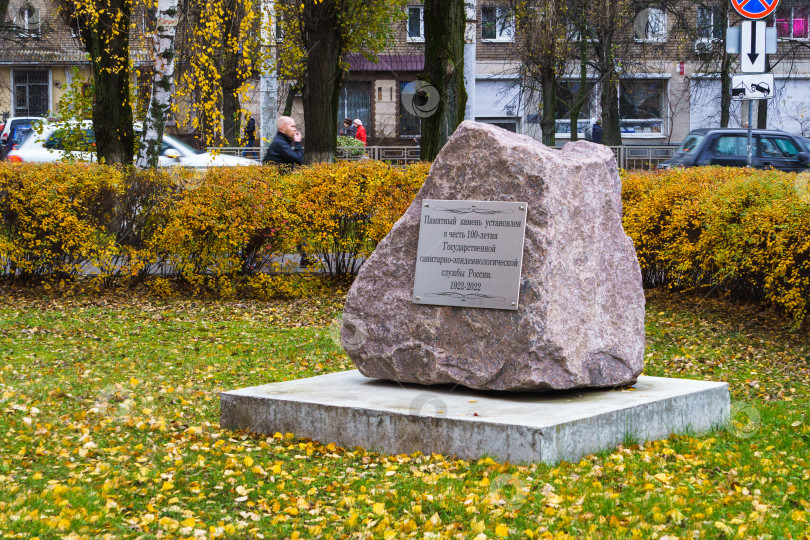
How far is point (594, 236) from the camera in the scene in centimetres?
608

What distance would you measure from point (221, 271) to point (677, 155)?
10.0 meters

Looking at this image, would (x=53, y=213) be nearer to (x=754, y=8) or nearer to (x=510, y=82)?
(x=754, y=8)

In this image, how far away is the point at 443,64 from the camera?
1369cm

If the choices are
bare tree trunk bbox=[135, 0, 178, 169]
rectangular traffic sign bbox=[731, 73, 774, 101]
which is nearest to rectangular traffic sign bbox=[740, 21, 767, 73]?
rectangular traffic sign bbox=[731, 73, 774, 101]

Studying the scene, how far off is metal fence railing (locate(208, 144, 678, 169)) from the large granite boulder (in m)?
17.1

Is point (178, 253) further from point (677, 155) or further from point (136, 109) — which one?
point (677, 155)

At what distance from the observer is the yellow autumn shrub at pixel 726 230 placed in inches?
357

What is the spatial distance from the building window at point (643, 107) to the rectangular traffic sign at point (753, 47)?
2732cm

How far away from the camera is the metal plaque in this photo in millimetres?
5859

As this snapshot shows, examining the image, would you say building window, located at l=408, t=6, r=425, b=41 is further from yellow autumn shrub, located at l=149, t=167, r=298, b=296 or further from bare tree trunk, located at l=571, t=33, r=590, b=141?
yellow autumn shrub, located at l=149, t=167, r=298, b=296

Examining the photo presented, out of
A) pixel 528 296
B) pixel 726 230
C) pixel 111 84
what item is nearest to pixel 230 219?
pixel 111 84

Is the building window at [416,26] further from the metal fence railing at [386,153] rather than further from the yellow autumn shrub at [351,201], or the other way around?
the yellow autumn shrub at [351,201]

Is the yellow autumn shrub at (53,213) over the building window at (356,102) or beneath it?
beneath

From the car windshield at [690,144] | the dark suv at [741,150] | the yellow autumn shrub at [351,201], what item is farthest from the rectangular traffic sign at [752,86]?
the car windshield at [690,144]
